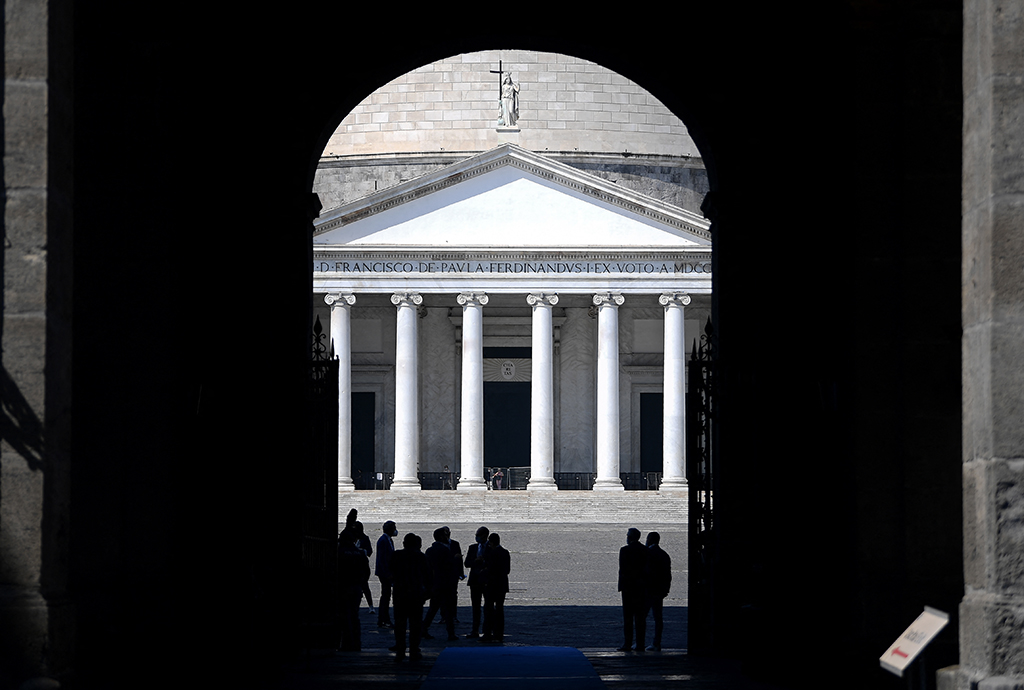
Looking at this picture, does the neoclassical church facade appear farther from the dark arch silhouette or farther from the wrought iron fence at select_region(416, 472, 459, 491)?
the dark arch silhouette

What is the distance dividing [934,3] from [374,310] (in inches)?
1753

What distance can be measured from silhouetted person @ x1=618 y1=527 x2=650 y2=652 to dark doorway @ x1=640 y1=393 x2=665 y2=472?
38537mm

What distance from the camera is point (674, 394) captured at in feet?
161

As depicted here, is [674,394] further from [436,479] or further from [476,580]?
[476,580]

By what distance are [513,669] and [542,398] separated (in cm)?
3622

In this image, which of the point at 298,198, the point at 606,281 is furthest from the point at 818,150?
the point at 606,281

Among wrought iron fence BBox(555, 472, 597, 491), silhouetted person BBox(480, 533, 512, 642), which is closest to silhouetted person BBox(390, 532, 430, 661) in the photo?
silhouetted person BBox(480, 533, 512, 642)

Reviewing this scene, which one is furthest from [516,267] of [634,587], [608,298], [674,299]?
[634,587]

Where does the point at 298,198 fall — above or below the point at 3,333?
above

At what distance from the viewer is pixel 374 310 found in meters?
53.2

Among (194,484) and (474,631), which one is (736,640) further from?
(194,484)

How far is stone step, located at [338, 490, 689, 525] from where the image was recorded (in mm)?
41812

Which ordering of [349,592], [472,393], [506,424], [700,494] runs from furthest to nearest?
[506,424] < [472,393] < [349,592] < [700,494]

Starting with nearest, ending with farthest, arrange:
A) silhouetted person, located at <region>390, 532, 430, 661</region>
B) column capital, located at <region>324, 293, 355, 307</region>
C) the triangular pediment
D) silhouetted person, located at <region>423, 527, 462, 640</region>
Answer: silhouetted person, located at <region>390, 532, 430, 661</region>
silhouetted person, located at <region>423, 527, 462, 640</region>
column capital, located at <region>324, 293, 355, 307</region>
the triangular pediment
